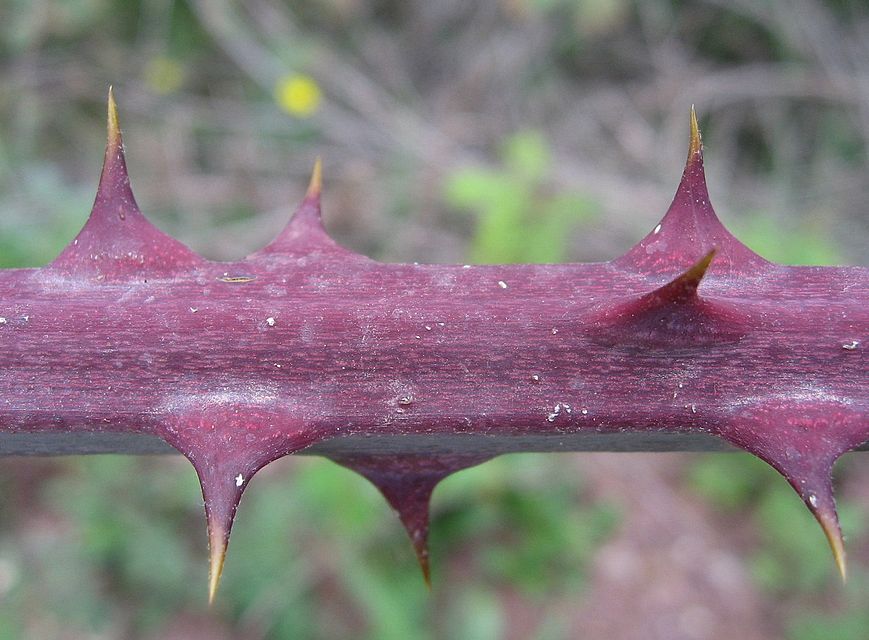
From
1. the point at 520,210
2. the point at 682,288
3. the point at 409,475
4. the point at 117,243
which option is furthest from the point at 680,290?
the point at 520,210

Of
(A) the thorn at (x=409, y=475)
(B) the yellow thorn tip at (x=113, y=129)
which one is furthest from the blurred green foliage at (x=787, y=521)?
(B) the yellow thorn tip at (x=113, y=129)

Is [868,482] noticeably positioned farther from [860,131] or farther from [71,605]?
[71,605]

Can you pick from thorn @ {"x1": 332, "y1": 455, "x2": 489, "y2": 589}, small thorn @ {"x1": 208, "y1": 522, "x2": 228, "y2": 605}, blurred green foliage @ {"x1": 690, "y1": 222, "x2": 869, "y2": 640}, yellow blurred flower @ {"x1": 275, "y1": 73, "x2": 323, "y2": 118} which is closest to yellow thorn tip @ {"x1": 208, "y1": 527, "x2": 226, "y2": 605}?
small thorn @ {"x1": 208, "y1": 522, "x2": 228, "y2": 605}

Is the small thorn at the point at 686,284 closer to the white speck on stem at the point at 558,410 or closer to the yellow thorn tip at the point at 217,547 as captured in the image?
the white speck on stem at the point at 558,410

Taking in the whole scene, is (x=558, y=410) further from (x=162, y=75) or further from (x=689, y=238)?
(x=162, y=75)

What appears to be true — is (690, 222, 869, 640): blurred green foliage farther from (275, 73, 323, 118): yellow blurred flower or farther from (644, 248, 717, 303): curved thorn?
(644, 248, 717, 303): curved thorn

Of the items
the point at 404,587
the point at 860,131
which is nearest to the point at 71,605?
the point at 404,587

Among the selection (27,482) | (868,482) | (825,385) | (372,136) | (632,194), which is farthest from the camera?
(372,136)
